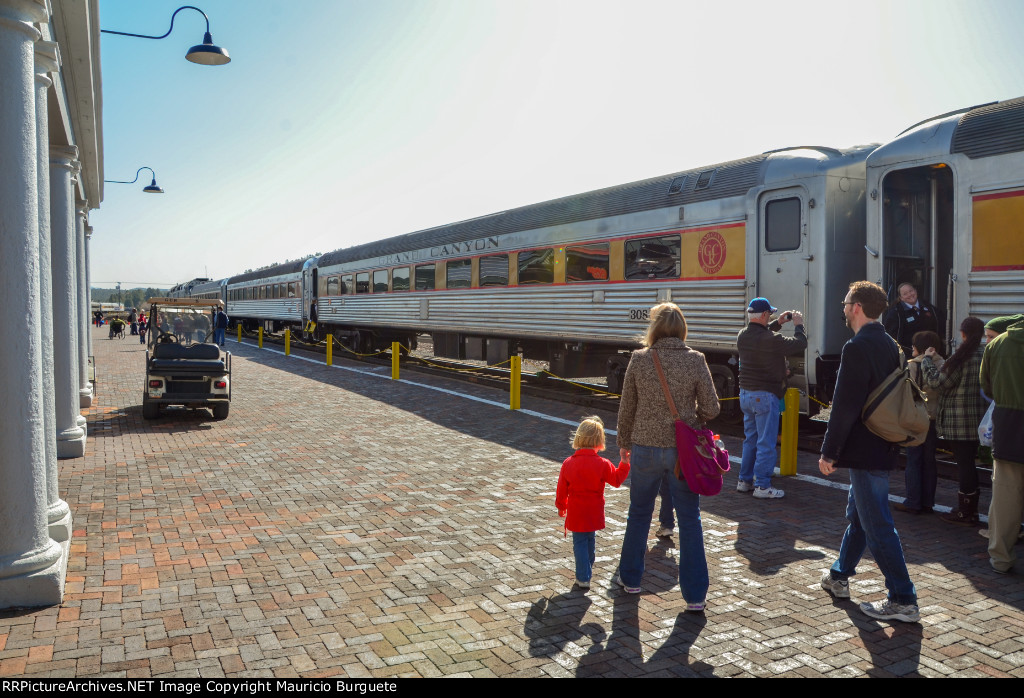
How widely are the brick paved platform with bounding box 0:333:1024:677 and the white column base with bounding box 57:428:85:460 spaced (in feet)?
0.99

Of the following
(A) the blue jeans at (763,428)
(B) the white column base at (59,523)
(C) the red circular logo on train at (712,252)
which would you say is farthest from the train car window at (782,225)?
(B) the white column base at (59,523)

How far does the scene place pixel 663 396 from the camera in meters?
4.51

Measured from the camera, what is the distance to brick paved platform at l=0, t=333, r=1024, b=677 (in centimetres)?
384

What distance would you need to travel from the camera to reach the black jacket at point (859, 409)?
14.2ft

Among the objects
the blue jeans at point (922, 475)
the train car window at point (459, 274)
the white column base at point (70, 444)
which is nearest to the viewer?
the blue jeans at point (922, 475)

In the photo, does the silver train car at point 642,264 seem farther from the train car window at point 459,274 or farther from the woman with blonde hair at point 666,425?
the woman with blonde hair at point 666,425

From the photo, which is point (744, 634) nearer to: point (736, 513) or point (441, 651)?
point (441, 651)

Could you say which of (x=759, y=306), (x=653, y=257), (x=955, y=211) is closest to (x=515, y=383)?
(x=653, y=257)

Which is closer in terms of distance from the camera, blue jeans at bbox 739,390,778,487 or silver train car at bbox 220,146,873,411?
blue jeans at bbox 739,390,778,487

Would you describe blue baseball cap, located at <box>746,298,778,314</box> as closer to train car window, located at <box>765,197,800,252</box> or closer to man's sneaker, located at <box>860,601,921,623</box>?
train car window, located at <box>765,197,800,252</box>

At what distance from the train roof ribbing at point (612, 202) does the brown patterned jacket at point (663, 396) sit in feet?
22.2

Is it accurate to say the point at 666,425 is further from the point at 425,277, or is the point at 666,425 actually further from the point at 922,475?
the point at 425,277

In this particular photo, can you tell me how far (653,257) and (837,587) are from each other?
26.4 ft

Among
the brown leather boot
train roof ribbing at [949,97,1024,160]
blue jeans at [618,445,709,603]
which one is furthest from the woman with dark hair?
blue jeans at [618,445,709,603]
